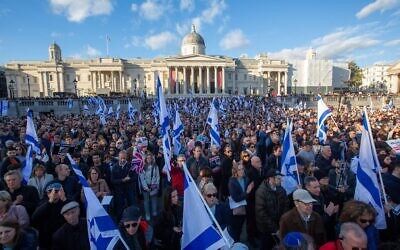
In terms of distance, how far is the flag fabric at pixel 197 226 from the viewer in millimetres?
2808

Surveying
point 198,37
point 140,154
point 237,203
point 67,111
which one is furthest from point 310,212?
point 198,37

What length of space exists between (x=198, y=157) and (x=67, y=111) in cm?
2889

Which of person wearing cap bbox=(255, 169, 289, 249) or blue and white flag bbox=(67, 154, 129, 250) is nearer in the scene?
blue and white flag bbox=(67, 154, 129, 250)

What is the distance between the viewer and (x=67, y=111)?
104ft

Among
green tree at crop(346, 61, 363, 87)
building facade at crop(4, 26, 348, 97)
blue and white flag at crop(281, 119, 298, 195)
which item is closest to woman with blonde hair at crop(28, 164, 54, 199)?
blue and white flag at crop(281, 119, 298, 195)

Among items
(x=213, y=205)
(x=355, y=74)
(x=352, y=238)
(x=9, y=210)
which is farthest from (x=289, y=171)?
(x=355, y=74)

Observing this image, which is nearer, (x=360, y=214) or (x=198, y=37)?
(x=360, y=214)

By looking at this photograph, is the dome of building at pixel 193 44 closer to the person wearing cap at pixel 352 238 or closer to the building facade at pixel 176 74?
the building facade at pixel 176 74

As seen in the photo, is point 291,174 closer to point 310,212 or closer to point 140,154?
point 310,212

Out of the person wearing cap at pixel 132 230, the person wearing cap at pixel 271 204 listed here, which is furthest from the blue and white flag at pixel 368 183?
the person wearing cap at pixel 132 230

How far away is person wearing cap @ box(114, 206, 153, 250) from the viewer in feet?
10.5

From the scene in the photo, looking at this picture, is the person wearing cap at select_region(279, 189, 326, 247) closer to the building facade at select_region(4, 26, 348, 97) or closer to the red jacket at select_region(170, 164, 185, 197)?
the red jacket at select_region(170, 164, 185, 197)

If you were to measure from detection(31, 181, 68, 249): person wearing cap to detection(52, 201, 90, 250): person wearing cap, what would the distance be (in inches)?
25.9

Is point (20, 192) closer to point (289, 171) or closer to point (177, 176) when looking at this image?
point (177, 176)
